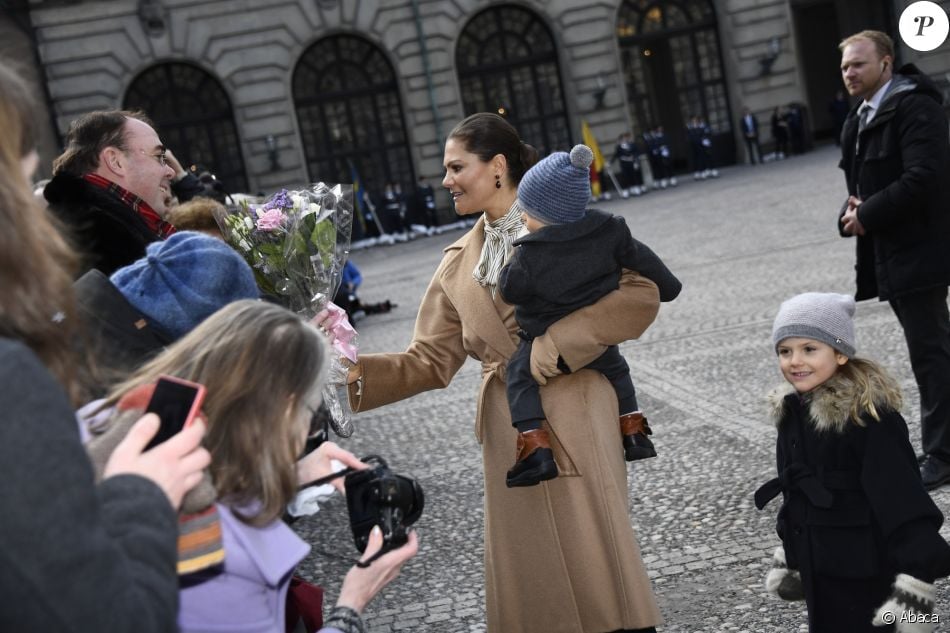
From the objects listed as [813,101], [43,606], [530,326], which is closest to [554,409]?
[530,326]

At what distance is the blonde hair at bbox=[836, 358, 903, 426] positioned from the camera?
10.6 feet

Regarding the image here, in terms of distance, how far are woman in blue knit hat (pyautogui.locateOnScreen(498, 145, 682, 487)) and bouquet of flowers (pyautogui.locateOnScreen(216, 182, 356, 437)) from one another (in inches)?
20.7

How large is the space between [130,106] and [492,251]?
28.3 m

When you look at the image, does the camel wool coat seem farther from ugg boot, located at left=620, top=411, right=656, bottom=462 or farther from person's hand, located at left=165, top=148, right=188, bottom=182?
person's hand, located at left=165, top=148, right=188, bottom=182

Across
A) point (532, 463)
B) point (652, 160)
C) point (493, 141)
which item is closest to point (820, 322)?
point (532, 463)

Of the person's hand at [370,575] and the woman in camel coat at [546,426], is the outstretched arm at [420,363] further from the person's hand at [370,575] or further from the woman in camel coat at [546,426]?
the person's hand at [370,575]

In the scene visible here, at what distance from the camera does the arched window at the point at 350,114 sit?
1217 inches

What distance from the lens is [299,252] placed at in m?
3.46

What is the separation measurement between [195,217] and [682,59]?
31.2m

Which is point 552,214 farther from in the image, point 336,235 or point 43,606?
point 43,606

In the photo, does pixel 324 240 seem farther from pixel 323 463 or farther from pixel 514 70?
pixel 514 70

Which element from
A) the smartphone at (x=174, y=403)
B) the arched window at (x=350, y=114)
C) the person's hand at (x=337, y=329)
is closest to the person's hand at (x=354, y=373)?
the person's hand at (x=337, y=329)

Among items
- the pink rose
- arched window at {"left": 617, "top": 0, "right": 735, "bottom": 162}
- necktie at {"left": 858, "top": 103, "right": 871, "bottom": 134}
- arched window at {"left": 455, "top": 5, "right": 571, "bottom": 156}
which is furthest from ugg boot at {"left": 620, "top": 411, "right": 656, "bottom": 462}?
arched window at {"left": 617, "top": 0, "right": 735, "bottom": 162}

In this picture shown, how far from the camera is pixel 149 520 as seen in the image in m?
1.52
